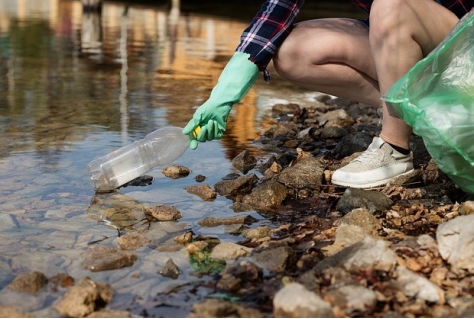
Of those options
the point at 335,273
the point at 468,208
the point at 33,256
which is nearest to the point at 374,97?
the point at 468,208

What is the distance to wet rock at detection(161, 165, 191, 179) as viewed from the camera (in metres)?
3.66

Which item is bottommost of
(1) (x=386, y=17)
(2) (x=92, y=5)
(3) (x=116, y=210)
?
(2) (x=92, y=5)

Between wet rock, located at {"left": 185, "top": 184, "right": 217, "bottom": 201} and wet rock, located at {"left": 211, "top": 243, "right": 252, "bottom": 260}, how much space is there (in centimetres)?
72

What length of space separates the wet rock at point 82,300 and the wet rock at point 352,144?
211cm

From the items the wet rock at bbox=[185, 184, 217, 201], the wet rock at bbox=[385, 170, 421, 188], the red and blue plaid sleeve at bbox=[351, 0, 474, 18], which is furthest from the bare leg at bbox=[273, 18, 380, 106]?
the wet rock at bbox=[185, 184, 217, 201]

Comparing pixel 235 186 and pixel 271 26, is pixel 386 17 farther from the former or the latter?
pixel 235 186

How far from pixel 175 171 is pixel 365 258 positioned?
158cm

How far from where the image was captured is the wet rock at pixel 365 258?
2.25 m

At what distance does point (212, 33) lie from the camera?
39.3ft

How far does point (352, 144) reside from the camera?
403 centimetres

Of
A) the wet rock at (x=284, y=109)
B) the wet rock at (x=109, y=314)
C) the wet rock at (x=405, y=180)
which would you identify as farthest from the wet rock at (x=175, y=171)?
the wet rock at (x=284, y=109)

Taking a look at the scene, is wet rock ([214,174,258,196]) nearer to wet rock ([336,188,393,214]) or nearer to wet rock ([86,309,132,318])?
wet rock ([336,188,393,214])

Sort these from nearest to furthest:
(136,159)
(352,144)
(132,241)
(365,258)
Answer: (365,258) → (132,241) → (136,159) → (352,144)

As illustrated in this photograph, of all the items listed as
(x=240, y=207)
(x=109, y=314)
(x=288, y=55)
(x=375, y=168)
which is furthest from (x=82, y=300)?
(x=288, y=55)
